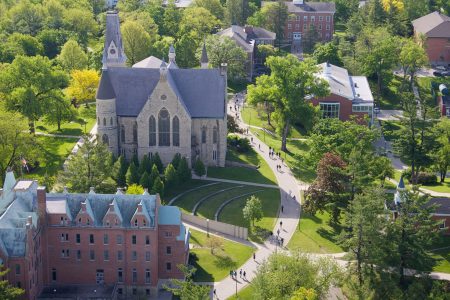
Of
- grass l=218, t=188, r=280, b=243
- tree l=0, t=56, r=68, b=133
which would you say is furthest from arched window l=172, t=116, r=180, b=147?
tree l=0, t=56, r=68, b=133

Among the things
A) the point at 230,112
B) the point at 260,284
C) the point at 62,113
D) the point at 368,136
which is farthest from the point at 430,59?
the point at 260,284

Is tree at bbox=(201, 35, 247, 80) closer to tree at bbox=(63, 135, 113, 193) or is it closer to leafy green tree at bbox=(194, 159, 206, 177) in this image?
leafy green tree at bbox=(194, 159, 206, 177)

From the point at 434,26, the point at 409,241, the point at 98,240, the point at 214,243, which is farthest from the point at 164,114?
the point at 434,26

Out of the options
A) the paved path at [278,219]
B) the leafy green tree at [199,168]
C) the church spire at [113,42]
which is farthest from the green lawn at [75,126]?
the paved path at [278,219]

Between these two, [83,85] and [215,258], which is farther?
[83,85]

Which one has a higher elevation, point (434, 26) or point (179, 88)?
point (434, 26)

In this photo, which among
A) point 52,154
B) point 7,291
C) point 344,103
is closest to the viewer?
point 7,291

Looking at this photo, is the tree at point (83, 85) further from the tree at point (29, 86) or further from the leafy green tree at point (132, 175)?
the leafy green tree at point (132, 175)

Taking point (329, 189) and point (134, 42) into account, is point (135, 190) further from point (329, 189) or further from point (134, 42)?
point (134, 42)
